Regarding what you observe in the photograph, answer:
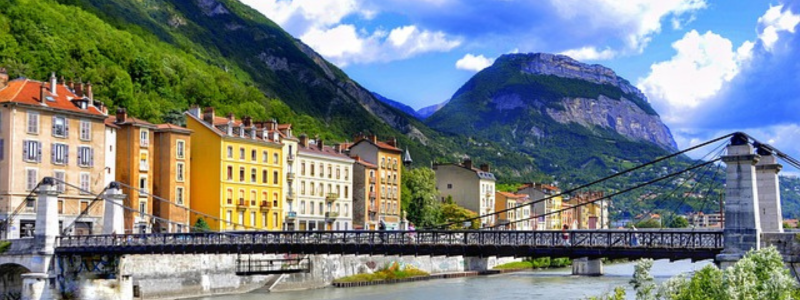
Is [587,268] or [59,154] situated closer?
[59,154]

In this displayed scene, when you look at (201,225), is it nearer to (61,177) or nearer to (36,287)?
(61,177)

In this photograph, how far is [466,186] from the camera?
393 feet

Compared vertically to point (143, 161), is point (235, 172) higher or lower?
lower

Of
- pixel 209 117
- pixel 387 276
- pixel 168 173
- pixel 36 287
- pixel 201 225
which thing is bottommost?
pixel 387 276

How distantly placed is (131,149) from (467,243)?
116ft

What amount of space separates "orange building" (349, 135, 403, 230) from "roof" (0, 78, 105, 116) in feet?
117

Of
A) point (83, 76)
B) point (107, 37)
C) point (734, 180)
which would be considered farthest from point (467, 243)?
point (107, 37)

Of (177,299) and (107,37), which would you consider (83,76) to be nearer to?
(107,37)

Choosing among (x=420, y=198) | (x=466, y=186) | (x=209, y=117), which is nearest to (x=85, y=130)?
(x=209, y=117)

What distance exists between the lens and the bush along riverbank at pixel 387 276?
70.1m

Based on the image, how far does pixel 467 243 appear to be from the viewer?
36750 millimetres

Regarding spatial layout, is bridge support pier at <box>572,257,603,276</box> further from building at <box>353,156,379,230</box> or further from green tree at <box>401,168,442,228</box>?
building at <box>353,156,379,230</box>

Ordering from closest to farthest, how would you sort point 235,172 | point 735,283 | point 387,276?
1. point 735,283
2. point 235,172
3. point 387,276

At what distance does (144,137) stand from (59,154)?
24.4 feet
